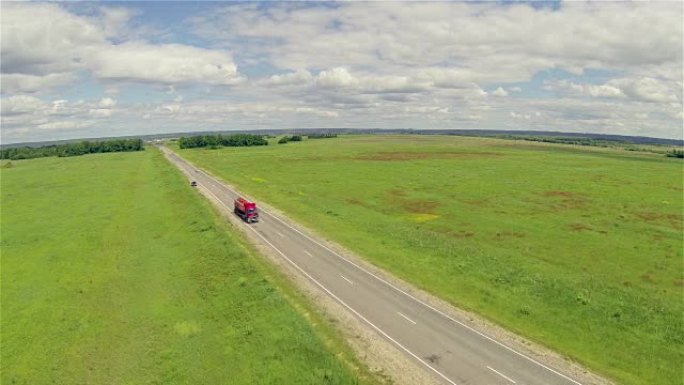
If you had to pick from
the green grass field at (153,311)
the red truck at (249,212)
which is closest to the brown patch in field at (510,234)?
the green grass field at (153,311)

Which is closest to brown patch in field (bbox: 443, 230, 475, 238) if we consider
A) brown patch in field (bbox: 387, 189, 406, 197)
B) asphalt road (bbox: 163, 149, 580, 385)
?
asphalt road (bbox: 163, 149, 580, 385)

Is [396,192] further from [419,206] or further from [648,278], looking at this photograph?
[648,278]

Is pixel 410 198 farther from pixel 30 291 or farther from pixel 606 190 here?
pixel 30 291

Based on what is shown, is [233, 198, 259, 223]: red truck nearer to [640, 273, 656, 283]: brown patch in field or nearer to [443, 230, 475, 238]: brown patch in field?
[443, 230, 475, 238]: brown patch in field

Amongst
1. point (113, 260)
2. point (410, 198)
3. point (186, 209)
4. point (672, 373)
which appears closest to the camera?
point (672, 373)

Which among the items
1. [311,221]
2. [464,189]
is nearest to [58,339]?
[311,221]
